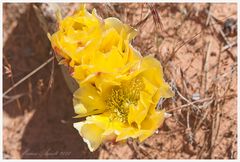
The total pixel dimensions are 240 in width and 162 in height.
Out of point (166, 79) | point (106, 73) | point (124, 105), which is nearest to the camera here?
point (106, 73)

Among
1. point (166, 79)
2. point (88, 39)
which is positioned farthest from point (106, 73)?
point (166, 79)

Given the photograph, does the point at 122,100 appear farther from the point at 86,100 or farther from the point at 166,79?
the point at 166,79

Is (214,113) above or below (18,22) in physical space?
below

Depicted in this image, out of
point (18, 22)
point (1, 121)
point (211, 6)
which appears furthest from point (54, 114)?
point (211, 6)

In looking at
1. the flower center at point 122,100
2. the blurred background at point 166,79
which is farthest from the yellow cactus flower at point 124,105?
the blurred background at point 166,79

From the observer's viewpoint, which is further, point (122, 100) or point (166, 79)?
point (166, 79)

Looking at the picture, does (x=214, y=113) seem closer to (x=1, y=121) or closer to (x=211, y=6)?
(x=211, y=6)

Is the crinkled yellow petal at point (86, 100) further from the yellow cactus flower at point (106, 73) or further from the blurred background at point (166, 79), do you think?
the blurred background at point (166, 79)
